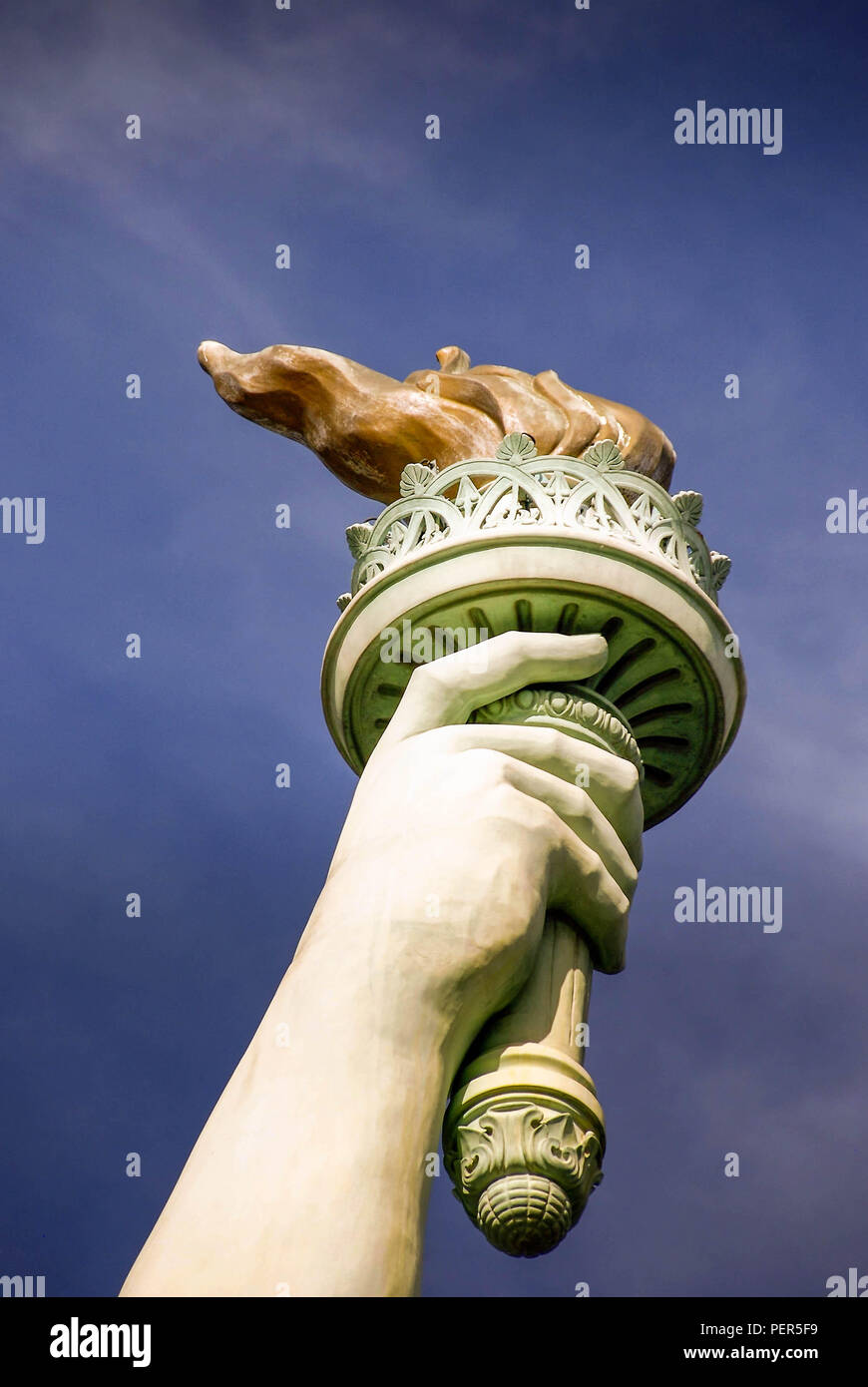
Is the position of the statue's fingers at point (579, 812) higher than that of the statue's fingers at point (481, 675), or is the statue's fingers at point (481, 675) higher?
the statue's fingers at point (481, 675)

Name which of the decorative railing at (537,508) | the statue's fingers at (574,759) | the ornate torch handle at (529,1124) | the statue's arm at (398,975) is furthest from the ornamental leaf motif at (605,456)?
the ornate torch handle at (529,1124)

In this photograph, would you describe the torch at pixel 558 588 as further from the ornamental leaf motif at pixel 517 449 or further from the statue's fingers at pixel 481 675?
the statue's fingers at pixel 481 675

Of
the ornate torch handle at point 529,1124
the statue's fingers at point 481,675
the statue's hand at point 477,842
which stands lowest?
the ornate torch handle at point 529,1124

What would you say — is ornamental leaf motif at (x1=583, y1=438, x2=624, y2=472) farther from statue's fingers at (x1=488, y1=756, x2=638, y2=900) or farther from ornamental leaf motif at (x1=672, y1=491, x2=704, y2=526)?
statue's fingers at (x1=488, y1=756, x2=638, y2=900)

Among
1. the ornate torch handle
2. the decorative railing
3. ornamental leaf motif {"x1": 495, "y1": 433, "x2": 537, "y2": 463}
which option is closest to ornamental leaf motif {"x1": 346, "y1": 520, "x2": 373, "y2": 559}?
the decorative railing

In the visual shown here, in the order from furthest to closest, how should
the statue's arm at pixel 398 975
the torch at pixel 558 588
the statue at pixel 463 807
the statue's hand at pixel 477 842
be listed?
the torch at pixel 558 588 < the statue's hand at pixel 477 842 < the statue at pixel 463 807 < the statue's arm at pixel 398 975

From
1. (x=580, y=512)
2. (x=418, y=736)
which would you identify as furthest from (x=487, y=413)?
(x=418, y=736)
